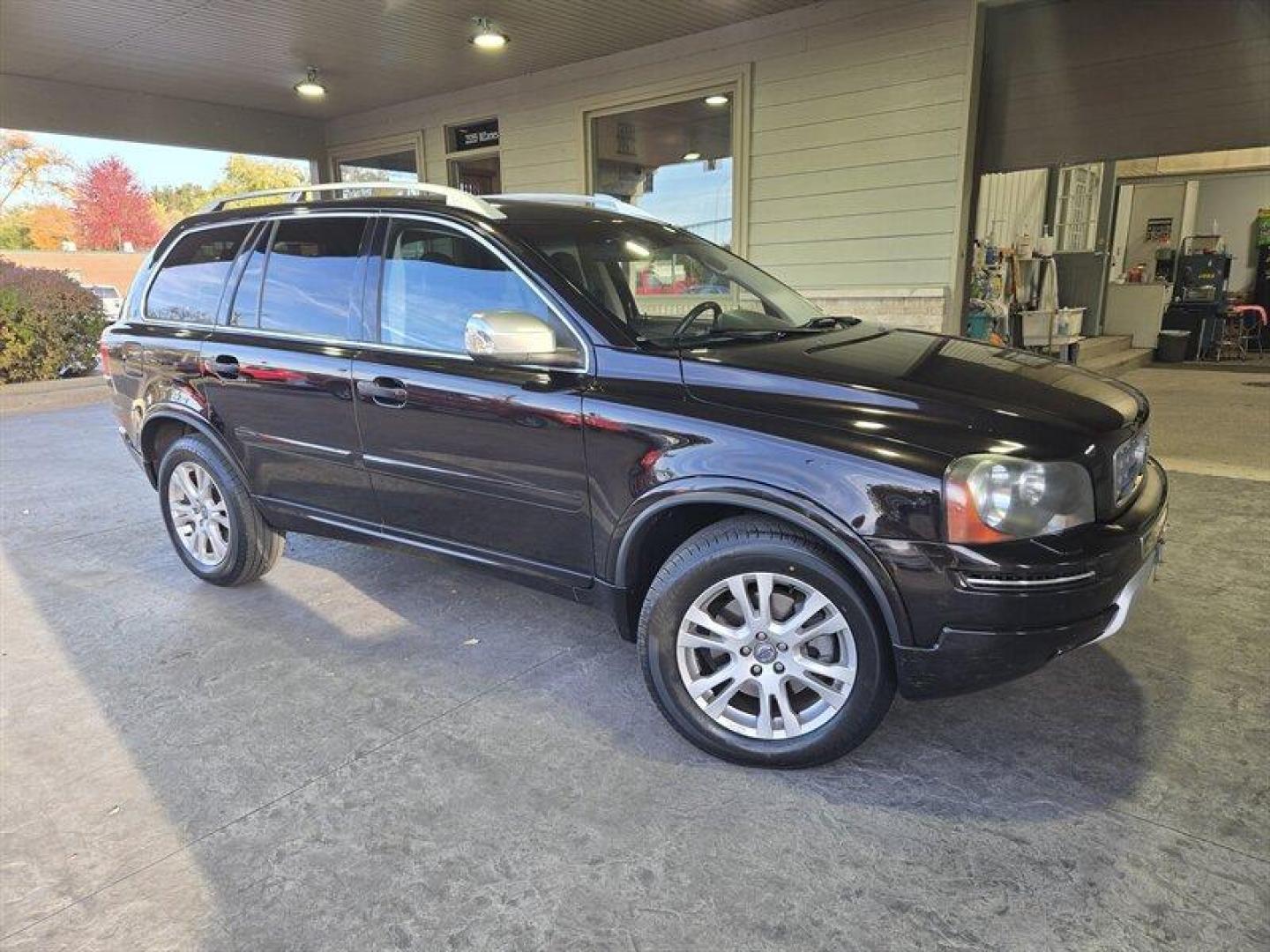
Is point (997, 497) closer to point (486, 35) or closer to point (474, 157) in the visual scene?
point (486, 35)

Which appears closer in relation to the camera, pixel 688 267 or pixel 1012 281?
pixel 688 267

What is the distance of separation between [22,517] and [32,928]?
4.48 meters

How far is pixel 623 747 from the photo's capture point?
2.68 metres

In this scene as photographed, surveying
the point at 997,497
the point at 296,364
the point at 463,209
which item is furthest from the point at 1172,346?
the point at 296,364

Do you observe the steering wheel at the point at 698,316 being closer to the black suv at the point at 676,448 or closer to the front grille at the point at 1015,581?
the black suv at the point at 676,448

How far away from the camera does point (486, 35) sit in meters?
7.68

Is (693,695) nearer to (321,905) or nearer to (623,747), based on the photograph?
(623,747)

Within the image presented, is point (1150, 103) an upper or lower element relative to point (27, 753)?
upper

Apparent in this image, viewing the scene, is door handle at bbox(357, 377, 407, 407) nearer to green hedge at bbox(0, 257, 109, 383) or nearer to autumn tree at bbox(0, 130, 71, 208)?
green hedge at bbox(0, 257, 109, 383)

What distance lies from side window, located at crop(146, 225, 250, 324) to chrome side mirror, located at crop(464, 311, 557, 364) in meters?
1.87

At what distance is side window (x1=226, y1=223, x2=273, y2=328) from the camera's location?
374 centimetres

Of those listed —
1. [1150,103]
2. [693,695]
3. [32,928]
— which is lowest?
[32,928]

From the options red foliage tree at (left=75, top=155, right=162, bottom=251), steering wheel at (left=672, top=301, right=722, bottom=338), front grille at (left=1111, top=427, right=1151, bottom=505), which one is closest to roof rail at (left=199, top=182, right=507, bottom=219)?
steering wheel at (left=672, top=301, right=722, bottom=338)

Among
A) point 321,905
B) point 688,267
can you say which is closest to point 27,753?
point 321,905
